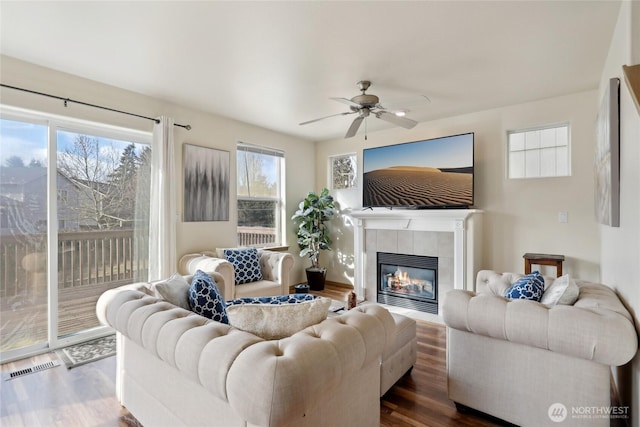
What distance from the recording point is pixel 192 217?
12.7ft

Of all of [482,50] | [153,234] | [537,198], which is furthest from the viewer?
[537,198]

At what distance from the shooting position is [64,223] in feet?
9.86

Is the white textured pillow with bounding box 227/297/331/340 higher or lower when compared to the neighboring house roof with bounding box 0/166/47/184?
lower

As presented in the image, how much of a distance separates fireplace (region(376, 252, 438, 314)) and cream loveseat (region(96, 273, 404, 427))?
275cm

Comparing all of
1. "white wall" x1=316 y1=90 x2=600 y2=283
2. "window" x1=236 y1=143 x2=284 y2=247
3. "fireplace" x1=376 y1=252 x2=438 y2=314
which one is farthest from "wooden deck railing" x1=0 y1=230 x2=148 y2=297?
"white wall" x1=316 y1=90 x2=600 y2=283

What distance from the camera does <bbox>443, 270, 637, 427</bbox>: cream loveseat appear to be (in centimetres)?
146

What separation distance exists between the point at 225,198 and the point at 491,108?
3.61m

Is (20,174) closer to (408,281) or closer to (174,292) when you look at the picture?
(174,292)

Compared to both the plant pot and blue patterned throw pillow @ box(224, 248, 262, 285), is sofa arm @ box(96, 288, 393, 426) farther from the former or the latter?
the plant pot

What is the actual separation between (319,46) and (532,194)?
3.01m

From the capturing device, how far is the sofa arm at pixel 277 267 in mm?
3881

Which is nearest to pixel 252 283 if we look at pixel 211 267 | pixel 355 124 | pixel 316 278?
pixel 211 267

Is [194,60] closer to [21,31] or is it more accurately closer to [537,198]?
[21,31]

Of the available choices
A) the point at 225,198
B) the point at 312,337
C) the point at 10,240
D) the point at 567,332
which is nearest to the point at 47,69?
the point at 10,240
